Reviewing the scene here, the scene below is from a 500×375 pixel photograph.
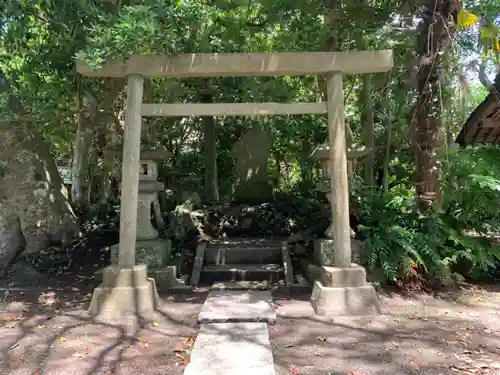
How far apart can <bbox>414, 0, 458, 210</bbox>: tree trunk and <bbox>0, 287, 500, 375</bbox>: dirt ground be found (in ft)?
5.40

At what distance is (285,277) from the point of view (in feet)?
22.2

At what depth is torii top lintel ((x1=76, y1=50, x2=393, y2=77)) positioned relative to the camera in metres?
5.40

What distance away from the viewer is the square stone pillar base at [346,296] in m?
5.17

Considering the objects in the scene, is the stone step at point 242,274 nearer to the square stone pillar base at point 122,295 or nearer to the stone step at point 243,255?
the stone step at point 243,255

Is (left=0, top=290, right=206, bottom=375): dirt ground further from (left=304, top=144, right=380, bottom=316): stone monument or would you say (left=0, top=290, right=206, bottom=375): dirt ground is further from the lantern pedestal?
(left=304, top=144, right=380, bottom=316): stone monument

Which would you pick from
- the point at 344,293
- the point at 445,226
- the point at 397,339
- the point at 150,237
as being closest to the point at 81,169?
the point at 150,237

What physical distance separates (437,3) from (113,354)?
19.2ft

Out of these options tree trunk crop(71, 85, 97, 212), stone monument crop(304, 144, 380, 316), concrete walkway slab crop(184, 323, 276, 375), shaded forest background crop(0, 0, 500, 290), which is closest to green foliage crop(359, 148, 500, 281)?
shaded forest background crop(0, 0, 500, 290)

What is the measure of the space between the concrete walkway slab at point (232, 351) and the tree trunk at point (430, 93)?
132 inches

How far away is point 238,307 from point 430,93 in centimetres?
393

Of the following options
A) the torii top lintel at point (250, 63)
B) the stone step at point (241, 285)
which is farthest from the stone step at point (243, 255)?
the torii top lintel at point (250, 63)

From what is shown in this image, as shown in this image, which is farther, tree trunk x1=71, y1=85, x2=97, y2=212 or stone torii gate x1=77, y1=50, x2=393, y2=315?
tree trunk x1=71, y1=85, x2=97, y2=212

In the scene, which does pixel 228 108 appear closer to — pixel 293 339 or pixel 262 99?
pixel 262 99

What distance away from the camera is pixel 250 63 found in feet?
17.9
